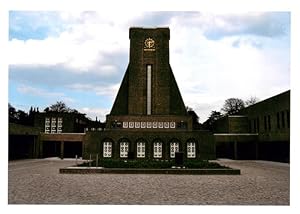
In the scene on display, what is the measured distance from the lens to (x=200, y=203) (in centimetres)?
1249

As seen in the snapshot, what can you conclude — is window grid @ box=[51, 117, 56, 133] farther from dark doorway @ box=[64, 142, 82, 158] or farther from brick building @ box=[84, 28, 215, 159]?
brick building @ box=[84, 28, 215, 159]

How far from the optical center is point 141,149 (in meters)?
42.7

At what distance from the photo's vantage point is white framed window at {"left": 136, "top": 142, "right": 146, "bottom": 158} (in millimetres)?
42438

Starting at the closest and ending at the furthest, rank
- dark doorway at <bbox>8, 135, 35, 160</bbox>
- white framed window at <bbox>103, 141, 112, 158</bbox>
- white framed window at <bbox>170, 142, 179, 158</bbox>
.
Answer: white framed window at <bbox>170, 142, 179, 158</bbox>, white framed window at <bbox>103, 141, 112, 158</bbox>, dark doorway at <bbox>8, 135, 35, 160</bbox>

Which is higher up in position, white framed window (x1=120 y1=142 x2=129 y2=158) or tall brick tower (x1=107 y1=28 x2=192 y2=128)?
tall brick tower (x1=107 y1=28 x2=192 y2=128)

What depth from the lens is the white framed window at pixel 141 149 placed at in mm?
42438

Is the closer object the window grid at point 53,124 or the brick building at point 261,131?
the brick building at point 261,131

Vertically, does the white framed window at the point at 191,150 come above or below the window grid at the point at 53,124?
below

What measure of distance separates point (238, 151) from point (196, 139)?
1026 centimetres

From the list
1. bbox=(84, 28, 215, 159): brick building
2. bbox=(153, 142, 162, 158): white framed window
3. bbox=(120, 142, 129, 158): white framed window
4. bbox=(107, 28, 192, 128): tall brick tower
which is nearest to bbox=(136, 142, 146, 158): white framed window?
bbox=(84, 28, 215, 159): brick building

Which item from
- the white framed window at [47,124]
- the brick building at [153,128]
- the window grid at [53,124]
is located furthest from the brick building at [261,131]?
the white framed window at [47,124]

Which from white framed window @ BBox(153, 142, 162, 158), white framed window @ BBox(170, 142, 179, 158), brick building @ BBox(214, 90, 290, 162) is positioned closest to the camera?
brick building @ BBox(214, 90, 290, 162)

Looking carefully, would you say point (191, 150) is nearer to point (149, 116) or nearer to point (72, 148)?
point (149, 116)

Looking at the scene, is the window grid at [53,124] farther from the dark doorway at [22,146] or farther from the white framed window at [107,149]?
the white framed window at [107,149]
